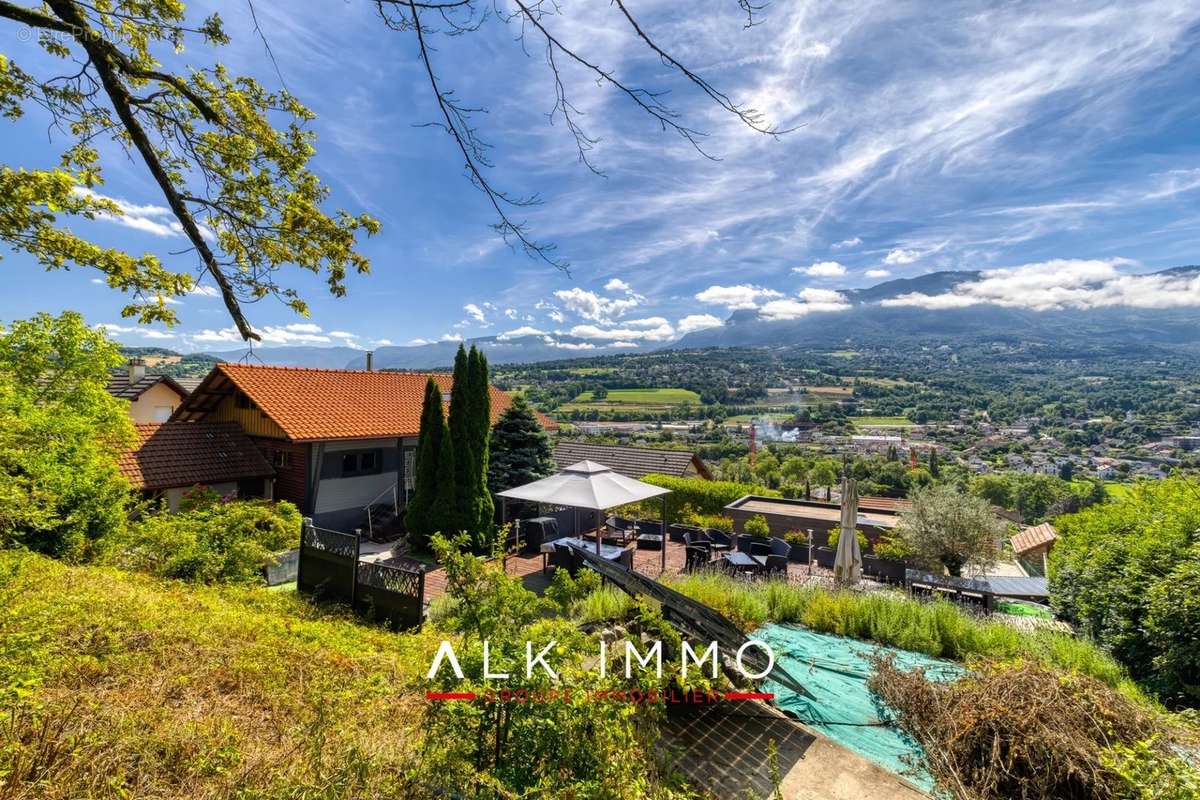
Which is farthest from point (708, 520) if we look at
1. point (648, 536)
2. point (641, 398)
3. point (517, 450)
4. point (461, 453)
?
point (641, 398)

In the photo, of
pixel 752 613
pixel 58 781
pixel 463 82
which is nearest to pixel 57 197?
pixel 463 82

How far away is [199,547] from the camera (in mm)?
8000

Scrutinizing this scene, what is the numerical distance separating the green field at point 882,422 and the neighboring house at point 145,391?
210ft

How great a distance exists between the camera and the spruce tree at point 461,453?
12.1m

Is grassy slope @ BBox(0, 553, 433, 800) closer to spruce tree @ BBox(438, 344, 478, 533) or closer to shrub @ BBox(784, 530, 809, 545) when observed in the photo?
spruce tree @ BBox(438, 344, 478, 533)

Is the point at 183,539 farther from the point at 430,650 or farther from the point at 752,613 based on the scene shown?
Result: the point at 752,613

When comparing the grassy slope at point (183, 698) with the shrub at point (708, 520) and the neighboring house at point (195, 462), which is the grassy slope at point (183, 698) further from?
the shrub at point (708, 520)

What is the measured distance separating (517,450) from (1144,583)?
45.6ft

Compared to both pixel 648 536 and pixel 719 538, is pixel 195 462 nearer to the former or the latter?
pixel 648 536

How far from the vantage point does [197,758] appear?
2430 millimetres

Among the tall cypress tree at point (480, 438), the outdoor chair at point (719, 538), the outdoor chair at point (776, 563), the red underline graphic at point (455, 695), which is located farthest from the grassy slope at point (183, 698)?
the outdoor chair at point (719, 538)

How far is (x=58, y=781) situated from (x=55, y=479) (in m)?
7.86

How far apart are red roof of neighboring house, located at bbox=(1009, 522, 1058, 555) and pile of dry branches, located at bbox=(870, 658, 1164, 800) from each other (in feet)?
70.1

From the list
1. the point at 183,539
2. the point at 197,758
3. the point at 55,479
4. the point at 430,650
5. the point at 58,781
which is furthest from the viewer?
the point at 183,539
